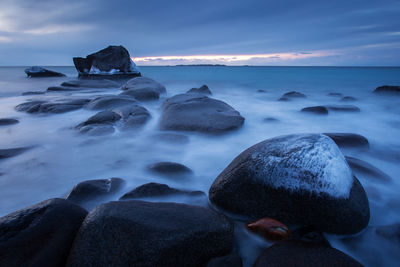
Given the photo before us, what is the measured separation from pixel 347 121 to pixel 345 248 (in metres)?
4.81

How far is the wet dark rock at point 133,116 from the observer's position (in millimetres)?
4997

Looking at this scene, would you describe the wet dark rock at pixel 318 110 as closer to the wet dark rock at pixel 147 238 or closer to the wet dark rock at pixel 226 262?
the wet dark rock at pixel 147 238

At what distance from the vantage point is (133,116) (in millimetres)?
5371

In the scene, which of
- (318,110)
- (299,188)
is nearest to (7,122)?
(299,188)

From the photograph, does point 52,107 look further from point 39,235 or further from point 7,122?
point 39,235

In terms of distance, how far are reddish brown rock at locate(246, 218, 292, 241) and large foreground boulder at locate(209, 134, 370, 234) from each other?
0.13 metres

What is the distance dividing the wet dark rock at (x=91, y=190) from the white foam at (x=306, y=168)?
1.53 meters

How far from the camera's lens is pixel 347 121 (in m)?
5.79

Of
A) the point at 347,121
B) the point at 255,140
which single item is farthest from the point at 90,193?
the point at 347,121

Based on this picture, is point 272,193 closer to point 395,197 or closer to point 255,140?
point 395,197

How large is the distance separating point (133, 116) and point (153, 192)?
3287 millimetres

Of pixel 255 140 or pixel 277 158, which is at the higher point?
pixel 277 158

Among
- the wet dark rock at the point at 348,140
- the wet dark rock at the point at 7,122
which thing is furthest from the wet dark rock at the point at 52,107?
the wet dark rock at the point at 348,140

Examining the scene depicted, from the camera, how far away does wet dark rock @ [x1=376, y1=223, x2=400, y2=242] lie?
187 cm
